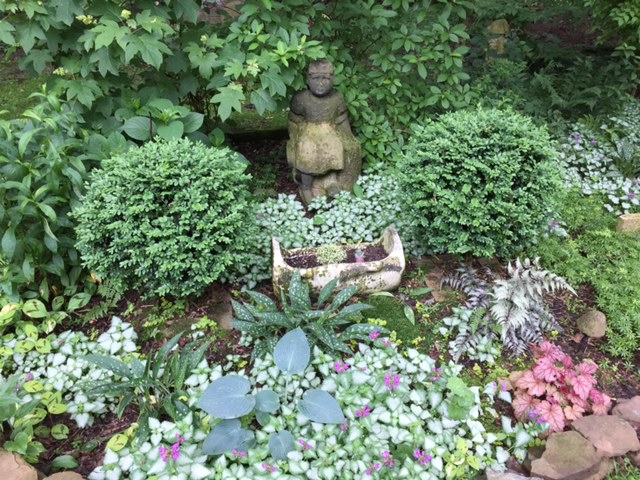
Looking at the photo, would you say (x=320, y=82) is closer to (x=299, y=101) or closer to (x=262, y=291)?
(x=299, y=101)

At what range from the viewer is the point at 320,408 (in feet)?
7.90

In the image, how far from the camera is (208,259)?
9.91 feet

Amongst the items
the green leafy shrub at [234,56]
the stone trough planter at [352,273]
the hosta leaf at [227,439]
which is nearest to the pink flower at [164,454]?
the hosta leaf at [227,439]

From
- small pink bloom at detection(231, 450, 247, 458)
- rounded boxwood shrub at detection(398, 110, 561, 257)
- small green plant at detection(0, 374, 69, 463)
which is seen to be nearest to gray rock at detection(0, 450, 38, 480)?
small green plant at detection(0, 374, 69, 463)

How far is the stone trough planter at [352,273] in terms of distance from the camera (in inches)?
130

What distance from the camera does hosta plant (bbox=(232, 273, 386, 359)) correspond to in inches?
116

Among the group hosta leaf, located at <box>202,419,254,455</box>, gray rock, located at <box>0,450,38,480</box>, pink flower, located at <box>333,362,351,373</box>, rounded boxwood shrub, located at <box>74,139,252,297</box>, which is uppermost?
rounded boxwood shrub, located at <box>74,139,252,297</box>

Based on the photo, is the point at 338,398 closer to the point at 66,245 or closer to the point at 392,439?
the point at 392,439

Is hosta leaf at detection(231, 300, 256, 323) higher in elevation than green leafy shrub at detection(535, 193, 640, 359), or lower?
lower

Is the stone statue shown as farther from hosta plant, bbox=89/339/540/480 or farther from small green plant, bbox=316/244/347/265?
hosta plant, bbox=89/339/540/480

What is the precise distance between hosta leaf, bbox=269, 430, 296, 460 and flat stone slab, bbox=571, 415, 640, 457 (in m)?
1.46

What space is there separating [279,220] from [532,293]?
1.89 m

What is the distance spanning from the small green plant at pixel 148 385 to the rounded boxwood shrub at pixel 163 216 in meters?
0.48

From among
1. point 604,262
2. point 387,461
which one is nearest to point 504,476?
point 387,461
